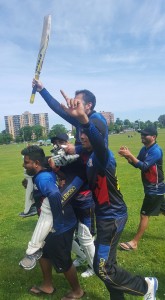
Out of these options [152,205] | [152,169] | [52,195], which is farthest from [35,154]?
[152,205]

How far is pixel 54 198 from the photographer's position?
13.3 feet

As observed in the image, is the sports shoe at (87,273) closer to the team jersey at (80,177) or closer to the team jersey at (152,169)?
the team jersey at (80,177)

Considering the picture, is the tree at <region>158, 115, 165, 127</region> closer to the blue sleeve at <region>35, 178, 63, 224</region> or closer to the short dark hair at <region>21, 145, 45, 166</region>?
the short dark hair at <region>21, 145, 45, 166</region>

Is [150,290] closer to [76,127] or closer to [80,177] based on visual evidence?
[80,177]

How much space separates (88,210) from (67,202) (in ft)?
1.74

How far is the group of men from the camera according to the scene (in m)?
3.59

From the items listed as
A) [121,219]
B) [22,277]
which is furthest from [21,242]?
[121,219]

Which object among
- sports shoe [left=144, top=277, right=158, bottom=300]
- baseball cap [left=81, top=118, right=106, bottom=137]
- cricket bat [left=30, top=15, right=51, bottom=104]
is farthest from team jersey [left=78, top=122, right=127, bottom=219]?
cricket bat [left=30, top=15, right=51, bottom=104]

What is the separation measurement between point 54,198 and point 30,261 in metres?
0.80

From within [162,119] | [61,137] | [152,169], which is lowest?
[152,169]

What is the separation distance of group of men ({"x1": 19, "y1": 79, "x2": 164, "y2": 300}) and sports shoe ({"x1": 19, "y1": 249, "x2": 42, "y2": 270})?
387 mm

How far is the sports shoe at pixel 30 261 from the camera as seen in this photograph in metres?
3.91

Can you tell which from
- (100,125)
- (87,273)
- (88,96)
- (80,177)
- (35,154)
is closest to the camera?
(100,125)

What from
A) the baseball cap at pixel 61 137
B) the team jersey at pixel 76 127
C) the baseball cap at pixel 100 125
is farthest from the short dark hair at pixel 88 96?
the baseball cap at pixel 61 137
